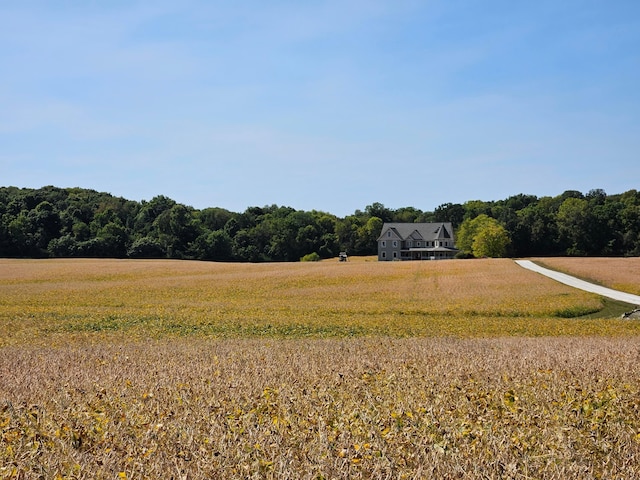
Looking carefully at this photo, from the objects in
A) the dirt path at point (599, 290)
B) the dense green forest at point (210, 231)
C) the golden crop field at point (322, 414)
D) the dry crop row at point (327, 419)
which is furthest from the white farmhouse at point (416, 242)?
the dry crop row at point (327, 419)

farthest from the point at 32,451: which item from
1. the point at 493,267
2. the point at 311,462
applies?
the point at 493,267

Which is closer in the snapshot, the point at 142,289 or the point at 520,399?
the point at 520,399

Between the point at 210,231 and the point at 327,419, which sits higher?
the point at 210,231

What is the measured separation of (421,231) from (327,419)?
130937mm

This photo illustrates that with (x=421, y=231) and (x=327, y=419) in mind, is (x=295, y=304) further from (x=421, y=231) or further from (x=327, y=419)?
(x=421, y=231)

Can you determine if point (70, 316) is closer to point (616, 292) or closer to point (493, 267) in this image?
point (616, 292)

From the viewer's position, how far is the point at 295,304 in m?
38.1

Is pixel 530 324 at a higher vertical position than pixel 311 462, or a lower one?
lower

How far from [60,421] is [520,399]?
496 centimetres

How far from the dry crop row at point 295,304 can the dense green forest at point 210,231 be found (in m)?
47.3

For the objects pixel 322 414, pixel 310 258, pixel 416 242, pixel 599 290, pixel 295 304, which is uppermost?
pixel 416 242

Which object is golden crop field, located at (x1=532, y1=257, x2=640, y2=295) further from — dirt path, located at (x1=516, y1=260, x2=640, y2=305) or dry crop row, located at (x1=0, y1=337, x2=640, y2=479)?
dry crop row, located at (x1=0, y1=337, x2=640, y2=479)

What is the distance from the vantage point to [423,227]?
135 m

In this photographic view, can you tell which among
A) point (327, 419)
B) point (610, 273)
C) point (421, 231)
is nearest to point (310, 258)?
point (421, 231)
